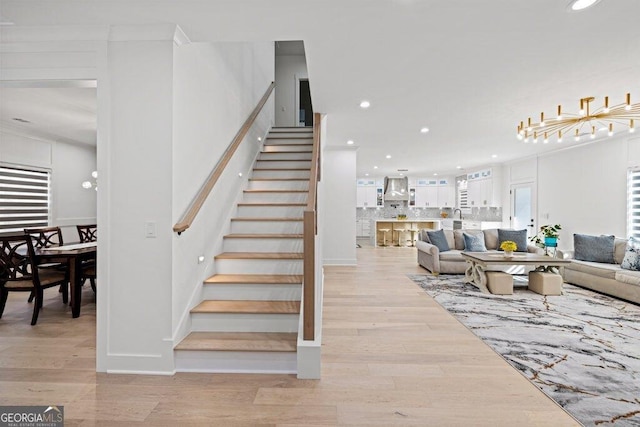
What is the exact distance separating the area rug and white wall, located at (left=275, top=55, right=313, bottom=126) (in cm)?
554

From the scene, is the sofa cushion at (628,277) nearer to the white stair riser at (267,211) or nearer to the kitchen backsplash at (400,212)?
the white stair riser at (267,211)

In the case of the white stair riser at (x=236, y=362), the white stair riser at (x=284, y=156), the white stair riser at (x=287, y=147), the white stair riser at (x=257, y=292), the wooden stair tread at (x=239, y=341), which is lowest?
the white stair riser at (x=236, y=362)

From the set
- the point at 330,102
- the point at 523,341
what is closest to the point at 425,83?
the point at 330,102

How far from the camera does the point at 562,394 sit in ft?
7.38

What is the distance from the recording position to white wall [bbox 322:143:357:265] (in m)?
7.06

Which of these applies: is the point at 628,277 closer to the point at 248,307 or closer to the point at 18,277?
the point at 248,307

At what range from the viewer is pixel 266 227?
12.8 ft

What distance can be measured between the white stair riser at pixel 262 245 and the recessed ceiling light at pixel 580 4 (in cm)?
290

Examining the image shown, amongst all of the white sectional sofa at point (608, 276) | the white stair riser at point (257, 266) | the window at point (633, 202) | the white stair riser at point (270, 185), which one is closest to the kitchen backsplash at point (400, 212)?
the window at point (633, 202)

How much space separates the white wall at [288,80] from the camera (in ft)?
26.9

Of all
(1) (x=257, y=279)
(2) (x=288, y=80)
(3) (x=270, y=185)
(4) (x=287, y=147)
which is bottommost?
(1) (x=257, y=279)

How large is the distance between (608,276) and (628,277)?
34 centimetres

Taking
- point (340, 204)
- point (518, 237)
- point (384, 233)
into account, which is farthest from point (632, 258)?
point (384, 233)

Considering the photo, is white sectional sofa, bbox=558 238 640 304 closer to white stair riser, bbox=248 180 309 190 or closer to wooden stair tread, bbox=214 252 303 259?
wooden stair tread, bbox=214 252 303 259
